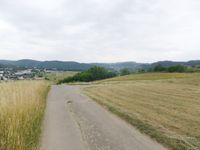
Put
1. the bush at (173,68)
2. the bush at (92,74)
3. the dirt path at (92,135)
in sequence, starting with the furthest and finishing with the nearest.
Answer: the bush at (92,74), the bush at (173,68), the dirt path at (92,135)

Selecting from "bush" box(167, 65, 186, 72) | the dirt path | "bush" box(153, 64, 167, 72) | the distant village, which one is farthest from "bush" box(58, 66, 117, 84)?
the dirt path

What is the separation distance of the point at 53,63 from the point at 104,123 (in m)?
169

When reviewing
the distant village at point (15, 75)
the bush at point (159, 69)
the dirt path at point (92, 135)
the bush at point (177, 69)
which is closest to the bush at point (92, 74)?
the bush at point (159, 69)

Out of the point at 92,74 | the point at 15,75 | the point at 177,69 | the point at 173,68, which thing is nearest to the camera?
the point at 15,75

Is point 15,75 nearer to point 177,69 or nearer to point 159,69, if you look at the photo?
point 177,69

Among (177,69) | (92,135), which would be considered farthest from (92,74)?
(92,135)

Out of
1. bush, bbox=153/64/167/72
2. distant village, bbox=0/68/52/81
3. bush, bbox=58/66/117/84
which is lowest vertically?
bush, bbox=58/66/117/84

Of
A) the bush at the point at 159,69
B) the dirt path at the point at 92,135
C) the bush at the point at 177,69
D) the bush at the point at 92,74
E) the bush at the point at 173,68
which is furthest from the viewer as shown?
the bush at the point at 92,74

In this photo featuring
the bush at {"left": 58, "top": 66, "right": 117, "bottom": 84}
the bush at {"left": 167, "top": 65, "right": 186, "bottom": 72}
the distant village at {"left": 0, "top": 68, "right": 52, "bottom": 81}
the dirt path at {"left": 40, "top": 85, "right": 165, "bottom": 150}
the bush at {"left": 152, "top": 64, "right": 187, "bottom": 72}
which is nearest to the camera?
the dirt path at {"left": 40, "top": 85, "right": 165, "bottom": 150}

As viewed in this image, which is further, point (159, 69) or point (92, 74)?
point (92, 74)

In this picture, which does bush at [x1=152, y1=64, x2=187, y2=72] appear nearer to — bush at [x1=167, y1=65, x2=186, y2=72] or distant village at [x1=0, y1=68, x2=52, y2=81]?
bush at [x1=167, y1=65, x2=186, y2=72]

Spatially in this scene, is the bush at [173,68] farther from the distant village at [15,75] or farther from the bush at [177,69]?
the distant village at [15,75]

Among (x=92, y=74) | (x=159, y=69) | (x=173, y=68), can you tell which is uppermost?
(x=173, y=68)

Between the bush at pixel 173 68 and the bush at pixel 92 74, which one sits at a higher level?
the bush at pixel 173 68
